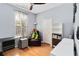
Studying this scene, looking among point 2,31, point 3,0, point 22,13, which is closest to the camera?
point 3,0

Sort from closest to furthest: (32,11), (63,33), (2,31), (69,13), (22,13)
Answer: (2,31), (22,13), (32,11), (69,13), (63,33)

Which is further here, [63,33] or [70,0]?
[63,33]

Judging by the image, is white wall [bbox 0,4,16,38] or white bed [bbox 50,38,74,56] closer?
white bed [bbox 50,38,74,56]

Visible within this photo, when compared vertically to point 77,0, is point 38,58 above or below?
below

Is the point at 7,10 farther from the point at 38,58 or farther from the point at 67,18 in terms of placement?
the point at 67,18

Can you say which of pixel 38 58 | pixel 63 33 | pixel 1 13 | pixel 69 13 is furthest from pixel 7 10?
pixel 63 33

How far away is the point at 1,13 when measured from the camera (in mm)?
475

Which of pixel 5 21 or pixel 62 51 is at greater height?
pixel 5 21

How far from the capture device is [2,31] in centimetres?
45

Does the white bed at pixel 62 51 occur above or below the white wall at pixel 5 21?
below

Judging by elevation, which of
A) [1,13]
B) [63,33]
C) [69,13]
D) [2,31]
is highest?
[69,13]

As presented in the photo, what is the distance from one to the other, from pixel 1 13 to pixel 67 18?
47.5 inches

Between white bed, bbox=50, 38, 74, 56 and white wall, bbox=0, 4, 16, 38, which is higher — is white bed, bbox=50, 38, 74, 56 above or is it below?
below

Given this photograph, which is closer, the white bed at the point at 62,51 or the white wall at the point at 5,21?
the white bed at the point at 62,51
